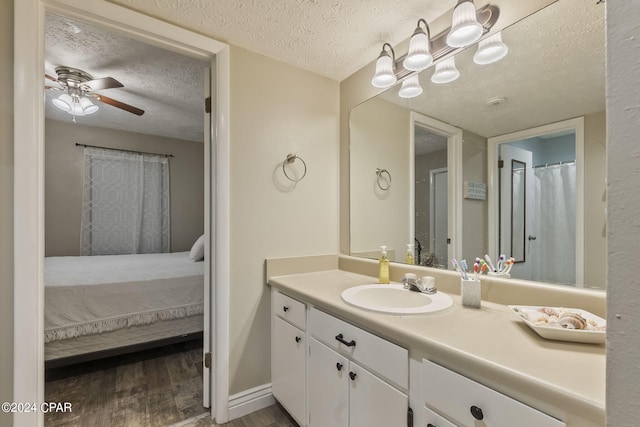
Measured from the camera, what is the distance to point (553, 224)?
1.09 meters

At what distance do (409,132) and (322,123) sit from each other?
627 mm

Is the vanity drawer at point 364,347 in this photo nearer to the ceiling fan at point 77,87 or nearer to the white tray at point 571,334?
the white tray at point 571,334

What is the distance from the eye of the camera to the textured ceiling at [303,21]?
1.31 metres

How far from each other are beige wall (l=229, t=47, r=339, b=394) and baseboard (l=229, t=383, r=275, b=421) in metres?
0.03

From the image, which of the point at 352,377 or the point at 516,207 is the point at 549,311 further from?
the point at 352,377

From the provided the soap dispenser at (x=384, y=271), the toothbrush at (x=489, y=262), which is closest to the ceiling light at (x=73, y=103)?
the soap dispenser at (x=384, y=271)

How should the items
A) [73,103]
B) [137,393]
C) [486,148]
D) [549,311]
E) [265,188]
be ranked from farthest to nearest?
[73,103] → [137,393] → [265,188] → [486,148] → [549,311]

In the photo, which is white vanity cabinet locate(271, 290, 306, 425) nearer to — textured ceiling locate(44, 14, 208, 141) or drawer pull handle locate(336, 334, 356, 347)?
drawer pull handle locate(336, 334, 356, 347)

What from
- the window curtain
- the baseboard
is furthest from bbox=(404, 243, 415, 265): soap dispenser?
the window curtain

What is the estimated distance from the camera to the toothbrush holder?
1.11 meters

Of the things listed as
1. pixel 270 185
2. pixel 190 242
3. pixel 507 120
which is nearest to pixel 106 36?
A: pixel 270 185

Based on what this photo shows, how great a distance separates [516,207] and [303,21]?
1.37 m

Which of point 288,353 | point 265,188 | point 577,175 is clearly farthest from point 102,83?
point 577,175

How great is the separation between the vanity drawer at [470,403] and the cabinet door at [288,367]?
730 millimetres
